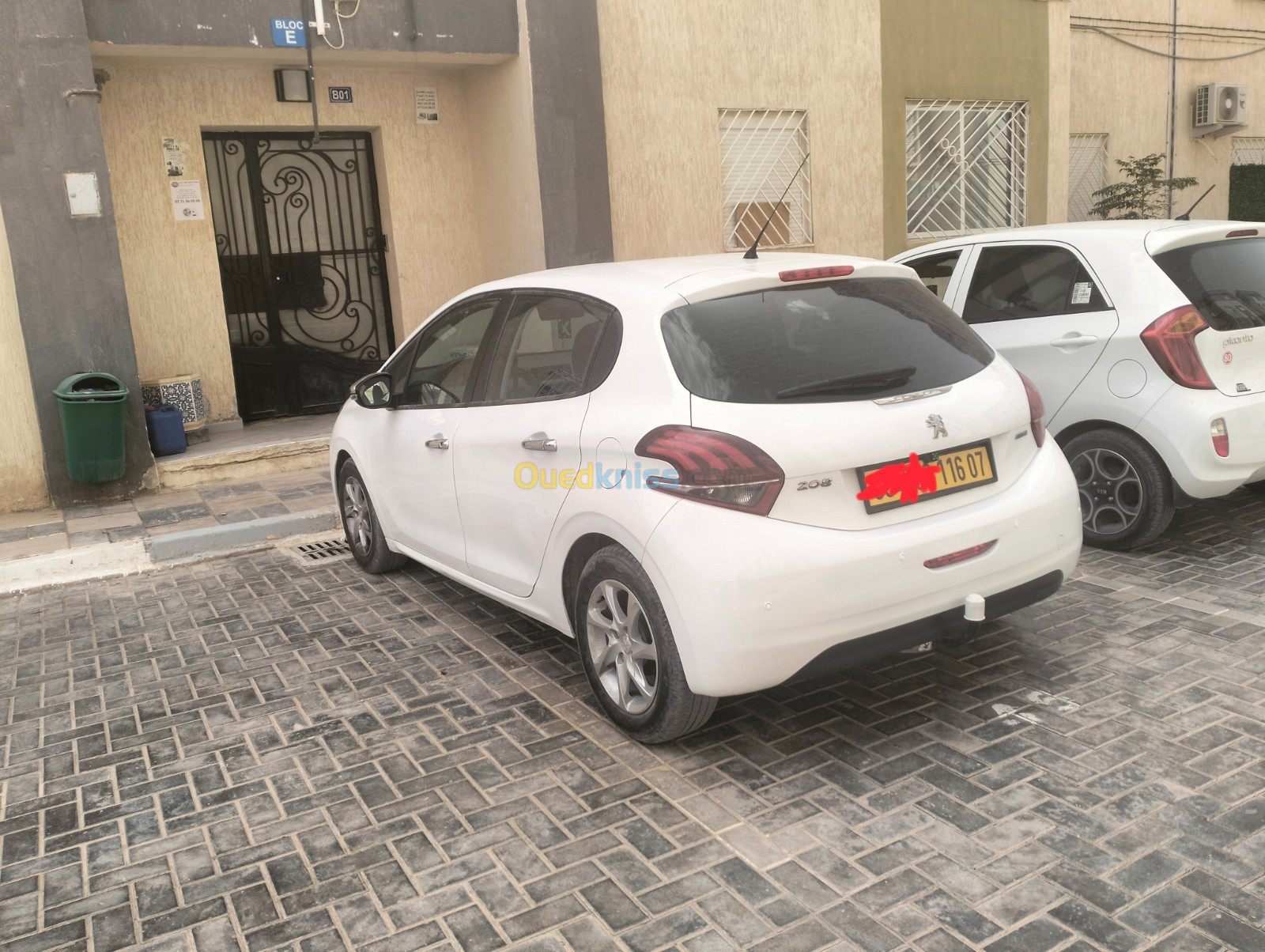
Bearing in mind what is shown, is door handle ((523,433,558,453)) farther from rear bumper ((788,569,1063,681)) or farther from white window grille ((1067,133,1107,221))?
white window grille ((1067,133,1107,221))

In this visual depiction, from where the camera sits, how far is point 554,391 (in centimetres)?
414

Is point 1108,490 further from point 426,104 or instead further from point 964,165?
point 964,165

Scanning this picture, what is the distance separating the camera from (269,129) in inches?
373

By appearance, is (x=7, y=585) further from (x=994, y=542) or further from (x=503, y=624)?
(x=994, y=542)

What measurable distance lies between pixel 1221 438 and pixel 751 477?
9.68ft

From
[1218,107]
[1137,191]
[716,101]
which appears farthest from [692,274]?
[1218,107]

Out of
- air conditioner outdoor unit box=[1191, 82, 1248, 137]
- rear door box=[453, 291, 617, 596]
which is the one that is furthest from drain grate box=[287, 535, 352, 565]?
air conditioner outdoor unit box=[1191, 82, 1248, 137]

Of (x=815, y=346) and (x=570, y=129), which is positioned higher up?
(x=570, y=129)

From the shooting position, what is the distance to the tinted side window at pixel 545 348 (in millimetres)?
4039

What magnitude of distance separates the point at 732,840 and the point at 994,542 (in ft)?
4.54

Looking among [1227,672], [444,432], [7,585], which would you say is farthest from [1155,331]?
[7,585]

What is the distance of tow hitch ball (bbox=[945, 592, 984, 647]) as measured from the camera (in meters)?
3.60

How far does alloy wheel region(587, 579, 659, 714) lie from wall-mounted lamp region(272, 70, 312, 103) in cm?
700

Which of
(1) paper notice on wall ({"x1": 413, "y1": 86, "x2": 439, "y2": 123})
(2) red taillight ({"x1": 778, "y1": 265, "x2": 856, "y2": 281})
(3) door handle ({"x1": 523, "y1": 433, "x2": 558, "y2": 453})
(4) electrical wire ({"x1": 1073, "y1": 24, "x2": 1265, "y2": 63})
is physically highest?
(4) electrical wire ({"x1": 1073, "y1": 24, "x2": 1265, "y2": 63})
